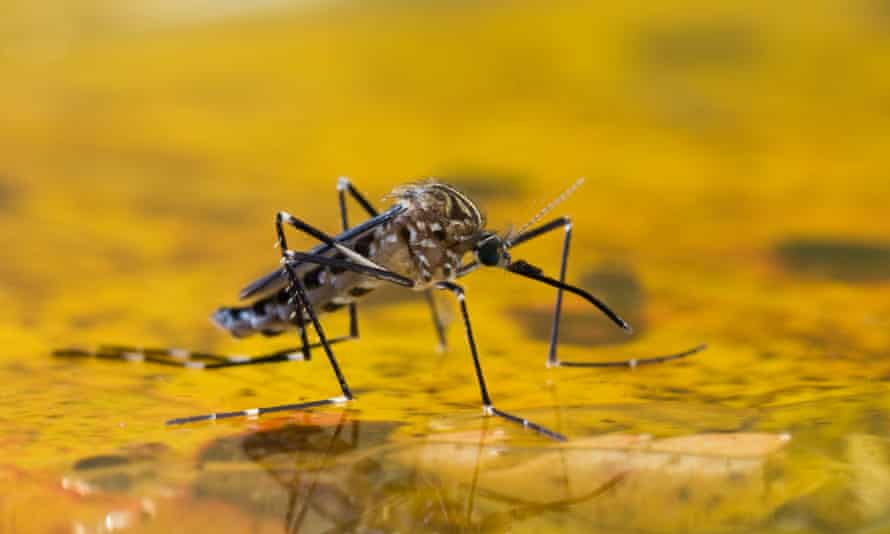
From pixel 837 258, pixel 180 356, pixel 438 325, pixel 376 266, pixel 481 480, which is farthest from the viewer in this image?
pixel 837 258

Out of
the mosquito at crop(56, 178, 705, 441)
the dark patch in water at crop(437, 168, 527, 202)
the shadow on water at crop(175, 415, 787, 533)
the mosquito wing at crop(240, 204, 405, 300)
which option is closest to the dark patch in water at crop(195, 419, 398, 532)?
the shadow on water at crop(175, 415, 787, 533)

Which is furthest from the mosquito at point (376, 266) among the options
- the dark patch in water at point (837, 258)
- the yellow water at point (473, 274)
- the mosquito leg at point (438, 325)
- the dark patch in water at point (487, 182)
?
the dark patch in water at point (487, 182)

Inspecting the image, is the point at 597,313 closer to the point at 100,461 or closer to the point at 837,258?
the point at 837,258

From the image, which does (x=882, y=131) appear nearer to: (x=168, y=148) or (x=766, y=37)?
(x=766, y=37)

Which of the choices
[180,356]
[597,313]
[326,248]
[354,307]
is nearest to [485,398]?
[326,248]

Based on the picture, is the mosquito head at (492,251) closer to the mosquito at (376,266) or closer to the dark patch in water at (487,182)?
the mosquito at (376,266)

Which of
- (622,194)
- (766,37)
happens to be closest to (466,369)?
(622,194)

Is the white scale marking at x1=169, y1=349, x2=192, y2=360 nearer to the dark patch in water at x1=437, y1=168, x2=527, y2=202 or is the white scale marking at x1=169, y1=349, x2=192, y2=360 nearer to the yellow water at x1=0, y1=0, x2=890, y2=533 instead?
the yellow water at x1=0, y1=0, x2=890, y2=533
